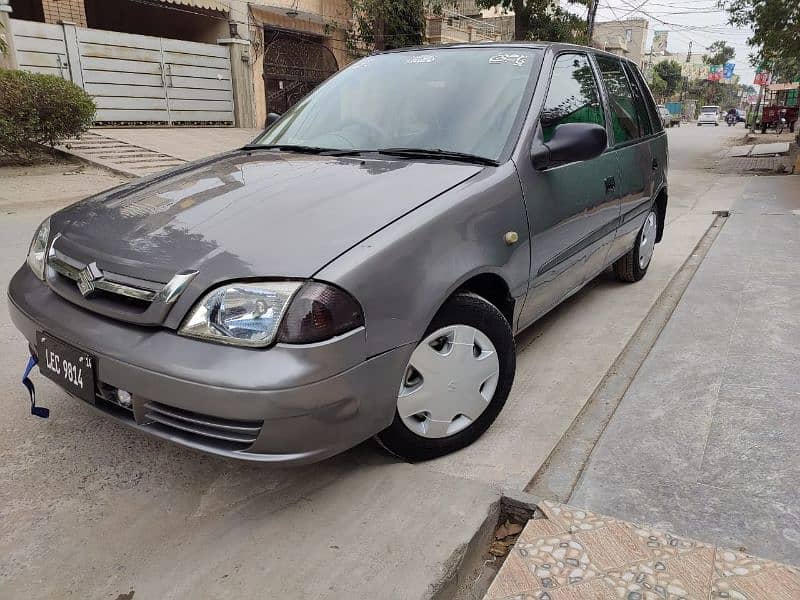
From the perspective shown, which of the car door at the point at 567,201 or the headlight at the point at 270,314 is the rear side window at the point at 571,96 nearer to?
the car door at the point at 567,201

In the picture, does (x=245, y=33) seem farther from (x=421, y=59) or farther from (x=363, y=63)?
(x=421, y=59)

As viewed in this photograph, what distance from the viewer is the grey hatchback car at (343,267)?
178 centimetres

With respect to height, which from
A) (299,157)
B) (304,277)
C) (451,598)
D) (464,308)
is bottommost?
(451,598)

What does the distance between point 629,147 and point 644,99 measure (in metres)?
0.88

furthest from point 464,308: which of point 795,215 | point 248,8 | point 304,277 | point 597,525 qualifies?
point 248,8

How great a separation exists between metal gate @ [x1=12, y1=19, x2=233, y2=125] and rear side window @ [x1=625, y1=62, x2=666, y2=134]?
1148 cm

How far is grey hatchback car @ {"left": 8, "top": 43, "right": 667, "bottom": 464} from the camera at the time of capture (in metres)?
1.78

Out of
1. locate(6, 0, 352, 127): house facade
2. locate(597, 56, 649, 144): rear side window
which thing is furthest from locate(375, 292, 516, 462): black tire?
locate(6, 0, 352, 127): house facade

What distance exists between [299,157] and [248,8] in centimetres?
1580

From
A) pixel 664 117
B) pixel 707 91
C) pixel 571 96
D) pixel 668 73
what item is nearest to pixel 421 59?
pixel 571 96

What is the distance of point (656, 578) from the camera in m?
1.76

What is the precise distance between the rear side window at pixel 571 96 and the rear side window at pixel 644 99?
3.16 feet

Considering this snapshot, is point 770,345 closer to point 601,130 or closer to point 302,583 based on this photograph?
point 601,130

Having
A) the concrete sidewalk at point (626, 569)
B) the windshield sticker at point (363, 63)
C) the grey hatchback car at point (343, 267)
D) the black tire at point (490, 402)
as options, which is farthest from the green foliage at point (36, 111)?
the concrete sidewalk at point (626, 569)
